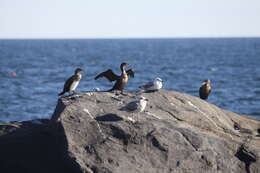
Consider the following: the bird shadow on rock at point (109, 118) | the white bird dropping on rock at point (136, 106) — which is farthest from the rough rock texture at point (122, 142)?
the white bird dropping on rock at point (136, 106)

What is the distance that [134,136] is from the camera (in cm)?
1084

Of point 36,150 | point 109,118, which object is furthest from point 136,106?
point 36,150

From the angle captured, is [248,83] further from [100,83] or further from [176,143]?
[176,143]

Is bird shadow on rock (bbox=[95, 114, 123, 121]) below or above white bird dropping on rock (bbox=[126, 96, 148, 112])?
below

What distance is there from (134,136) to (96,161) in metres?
1.21

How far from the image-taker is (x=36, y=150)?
11930 mm

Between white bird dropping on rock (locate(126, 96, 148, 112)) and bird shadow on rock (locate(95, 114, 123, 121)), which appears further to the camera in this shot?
white bird dropping on rock (locate(126, 96, 148, 112))

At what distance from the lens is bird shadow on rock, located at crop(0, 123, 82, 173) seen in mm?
10914

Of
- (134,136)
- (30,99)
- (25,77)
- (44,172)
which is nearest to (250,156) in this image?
(134,136)

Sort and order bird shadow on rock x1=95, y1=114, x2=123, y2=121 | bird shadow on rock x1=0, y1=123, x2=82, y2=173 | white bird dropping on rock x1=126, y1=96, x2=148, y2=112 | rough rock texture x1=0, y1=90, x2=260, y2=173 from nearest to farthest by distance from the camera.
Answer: rough rock texture x1=0, y1=90, x2=260, y2=173 < bird shadow on rock x1=0, y1=123, x2=82, y2=173 < bird shadow on rock x1=95, y1=114, x2=123, y2=121 < white bird dropping on rock x1=126, y1=96, x2=148, y2=112

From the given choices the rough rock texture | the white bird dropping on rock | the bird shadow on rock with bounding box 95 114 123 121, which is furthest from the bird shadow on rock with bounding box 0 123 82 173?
the white bird dropping on rock

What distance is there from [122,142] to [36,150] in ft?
8.80

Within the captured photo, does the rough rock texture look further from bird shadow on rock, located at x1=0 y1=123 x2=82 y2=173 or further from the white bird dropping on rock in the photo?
the white bird dropping on rock

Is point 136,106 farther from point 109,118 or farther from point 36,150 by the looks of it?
point 36,150
